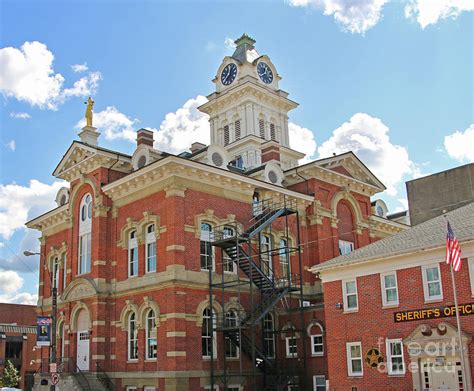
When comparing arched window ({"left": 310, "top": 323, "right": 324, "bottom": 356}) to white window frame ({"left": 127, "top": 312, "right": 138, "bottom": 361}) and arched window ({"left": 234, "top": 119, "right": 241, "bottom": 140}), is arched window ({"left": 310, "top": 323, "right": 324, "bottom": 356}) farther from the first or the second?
arched window ({"left": 234, "top": 119, "right": 241, "bottom": 140})

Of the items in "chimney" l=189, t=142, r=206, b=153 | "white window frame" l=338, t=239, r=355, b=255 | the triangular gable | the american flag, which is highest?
"chimney" l=189, t=142, r=206, b=153

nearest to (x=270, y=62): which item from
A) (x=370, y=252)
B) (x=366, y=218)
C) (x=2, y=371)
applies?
(x=366, y=218)

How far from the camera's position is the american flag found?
68.1 feet

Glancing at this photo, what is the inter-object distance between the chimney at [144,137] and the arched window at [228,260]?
25.8 ft

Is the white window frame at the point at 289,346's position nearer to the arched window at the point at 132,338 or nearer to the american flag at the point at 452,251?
the arched window at the point at 132,338

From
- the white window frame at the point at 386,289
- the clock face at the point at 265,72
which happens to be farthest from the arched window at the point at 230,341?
the clock face at the point at 265,72

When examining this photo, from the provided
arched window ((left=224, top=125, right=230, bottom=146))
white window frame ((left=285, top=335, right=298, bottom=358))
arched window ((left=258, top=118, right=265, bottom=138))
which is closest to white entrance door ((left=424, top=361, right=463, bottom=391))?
white window frame ((left=285, top=335, right=298, bottom=358))

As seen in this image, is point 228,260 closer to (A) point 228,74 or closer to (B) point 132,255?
(B) point 132,255

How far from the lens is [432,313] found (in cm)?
2366

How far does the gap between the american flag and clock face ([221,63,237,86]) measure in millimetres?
34477

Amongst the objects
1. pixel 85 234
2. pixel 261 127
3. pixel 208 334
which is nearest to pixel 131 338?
pixel 208 334

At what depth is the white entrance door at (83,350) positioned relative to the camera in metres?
34.1

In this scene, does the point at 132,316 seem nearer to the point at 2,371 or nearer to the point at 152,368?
the point at 152,368

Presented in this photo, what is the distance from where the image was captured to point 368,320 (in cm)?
2591
